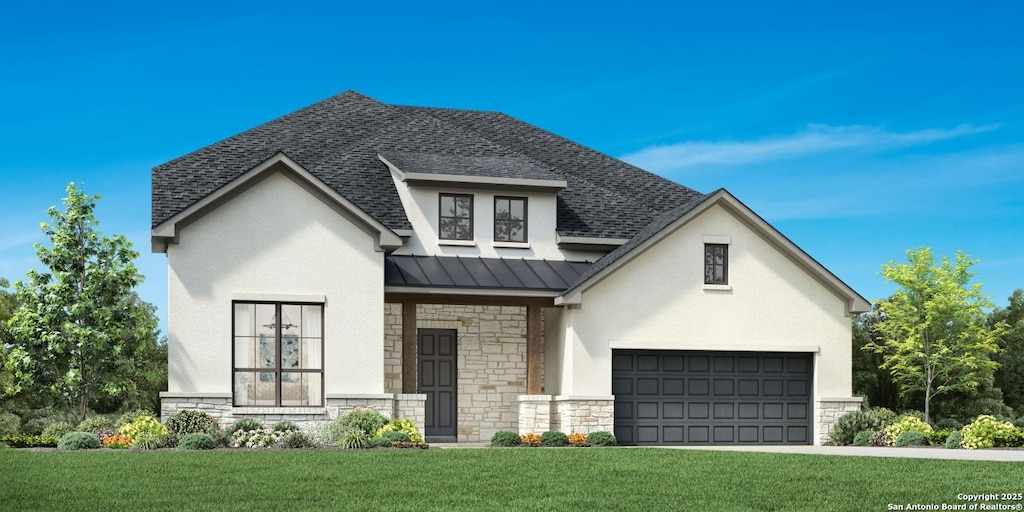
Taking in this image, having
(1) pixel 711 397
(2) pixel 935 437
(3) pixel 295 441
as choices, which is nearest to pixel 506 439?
(3) pixel 295 441

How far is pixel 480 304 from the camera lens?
2527 centimetres

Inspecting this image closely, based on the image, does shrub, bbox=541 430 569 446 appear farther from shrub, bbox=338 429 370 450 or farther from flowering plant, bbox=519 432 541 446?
shrub, bbox=338 429 370 450

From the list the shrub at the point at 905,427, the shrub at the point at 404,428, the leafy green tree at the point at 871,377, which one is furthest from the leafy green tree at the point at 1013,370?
the shrub at the point at 404,428

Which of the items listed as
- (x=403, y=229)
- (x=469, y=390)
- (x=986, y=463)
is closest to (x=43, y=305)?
(x=403, y=229)

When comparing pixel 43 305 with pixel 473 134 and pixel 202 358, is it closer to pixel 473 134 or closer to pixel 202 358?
pixel 202 358

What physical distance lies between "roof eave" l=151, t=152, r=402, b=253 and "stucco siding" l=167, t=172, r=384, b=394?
0.16 m

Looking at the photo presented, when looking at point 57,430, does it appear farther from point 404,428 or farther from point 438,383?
point 438,383

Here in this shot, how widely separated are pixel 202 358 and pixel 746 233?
494 inches

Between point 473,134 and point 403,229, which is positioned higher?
point 473,134

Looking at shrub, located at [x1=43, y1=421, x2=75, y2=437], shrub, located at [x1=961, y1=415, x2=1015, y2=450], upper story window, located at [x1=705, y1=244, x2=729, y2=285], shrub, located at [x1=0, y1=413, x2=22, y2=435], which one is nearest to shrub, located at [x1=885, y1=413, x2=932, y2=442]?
shrub, located at [x1=961, y1=415, x2=1015, y2=450]

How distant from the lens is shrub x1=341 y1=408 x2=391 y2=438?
880 inches

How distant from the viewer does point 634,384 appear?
25.5 m

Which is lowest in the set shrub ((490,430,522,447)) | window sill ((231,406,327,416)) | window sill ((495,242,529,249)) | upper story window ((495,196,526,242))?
shrub ((490,430,522,447))

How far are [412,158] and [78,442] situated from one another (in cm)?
1086
